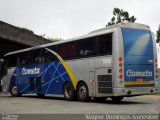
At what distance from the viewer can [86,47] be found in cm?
1877

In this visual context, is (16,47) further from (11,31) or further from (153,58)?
(153,58)

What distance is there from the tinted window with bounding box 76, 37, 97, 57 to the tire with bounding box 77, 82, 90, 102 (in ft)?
4.85

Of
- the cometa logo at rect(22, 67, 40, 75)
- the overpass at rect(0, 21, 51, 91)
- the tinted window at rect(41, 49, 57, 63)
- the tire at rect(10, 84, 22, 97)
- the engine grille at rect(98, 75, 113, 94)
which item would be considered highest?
the overpass at rect(0, 21, 51, 91)

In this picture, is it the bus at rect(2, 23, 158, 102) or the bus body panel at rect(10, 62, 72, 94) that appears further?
the bus body panel at rect(10, 62, 72, 94)

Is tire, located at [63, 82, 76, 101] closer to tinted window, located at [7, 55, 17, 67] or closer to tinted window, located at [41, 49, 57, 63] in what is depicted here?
tinted window, located at [41, 49, 57, 63]

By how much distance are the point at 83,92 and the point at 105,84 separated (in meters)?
1.88

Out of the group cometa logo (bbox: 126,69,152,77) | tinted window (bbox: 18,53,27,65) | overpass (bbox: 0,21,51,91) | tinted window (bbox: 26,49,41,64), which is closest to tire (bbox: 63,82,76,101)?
tinted window (bbox: 26,49,41,64)

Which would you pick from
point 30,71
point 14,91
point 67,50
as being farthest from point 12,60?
point 67,50

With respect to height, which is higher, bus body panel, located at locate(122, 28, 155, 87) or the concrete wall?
the concrete wall

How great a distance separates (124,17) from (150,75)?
30457 millimetres

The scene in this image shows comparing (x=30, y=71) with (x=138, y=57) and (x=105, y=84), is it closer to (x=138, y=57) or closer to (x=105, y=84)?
(x=105, y=84)

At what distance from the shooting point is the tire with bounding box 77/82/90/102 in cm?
1877

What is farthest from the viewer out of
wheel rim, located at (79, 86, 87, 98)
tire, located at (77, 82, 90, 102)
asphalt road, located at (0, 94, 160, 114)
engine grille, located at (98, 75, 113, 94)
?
wheel rim, located at (79, 86, 87, 98)

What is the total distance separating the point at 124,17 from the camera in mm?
47844
